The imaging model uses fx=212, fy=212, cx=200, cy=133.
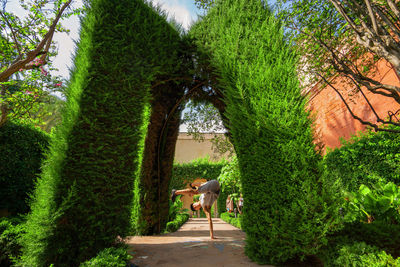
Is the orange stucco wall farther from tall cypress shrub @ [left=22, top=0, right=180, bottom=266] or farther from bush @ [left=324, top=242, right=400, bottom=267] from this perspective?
tall cypress shrub @ [left=22, top=0, right=180, bottom=266]

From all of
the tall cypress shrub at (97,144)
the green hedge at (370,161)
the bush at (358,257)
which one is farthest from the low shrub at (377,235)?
the tall cypress shrub at (97,144)

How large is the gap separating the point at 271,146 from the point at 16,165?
7583mm

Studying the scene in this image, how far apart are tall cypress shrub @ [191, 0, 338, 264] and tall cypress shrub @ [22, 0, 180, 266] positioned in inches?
68.1

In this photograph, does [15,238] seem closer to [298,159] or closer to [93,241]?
[93,241]

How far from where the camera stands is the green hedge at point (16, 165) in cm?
635

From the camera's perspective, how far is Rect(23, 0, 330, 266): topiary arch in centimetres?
305

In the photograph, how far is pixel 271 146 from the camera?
344 cm

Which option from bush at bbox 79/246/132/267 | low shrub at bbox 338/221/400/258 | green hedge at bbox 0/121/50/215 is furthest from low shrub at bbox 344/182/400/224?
green hedge at bbox 0/121/50/215

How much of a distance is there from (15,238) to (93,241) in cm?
166

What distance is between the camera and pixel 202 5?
7406 mm

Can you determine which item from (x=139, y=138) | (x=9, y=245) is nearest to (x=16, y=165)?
(x=9, y=245)

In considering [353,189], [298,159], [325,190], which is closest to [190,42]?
[298,159]

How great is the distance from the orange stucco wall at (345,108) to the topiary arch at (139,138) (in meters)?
2.57

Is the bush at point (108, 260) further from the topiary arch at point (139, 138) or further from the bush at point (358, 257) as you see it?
the bush at point (358, 257)
